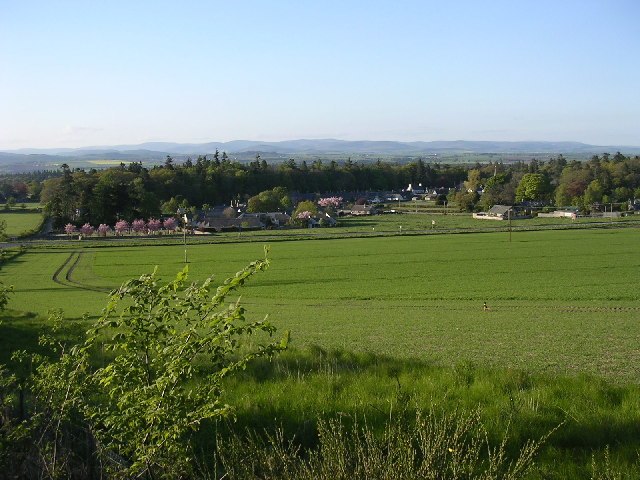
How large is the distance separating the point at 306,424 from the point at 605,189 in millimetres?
139338

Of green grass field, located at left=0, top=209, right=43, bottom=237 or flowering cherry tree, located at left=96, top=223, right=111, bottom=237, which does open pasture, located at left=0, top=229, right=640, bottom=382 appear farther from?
flowering cherry tree, located at left=96, top=223, right=111, bottom=237

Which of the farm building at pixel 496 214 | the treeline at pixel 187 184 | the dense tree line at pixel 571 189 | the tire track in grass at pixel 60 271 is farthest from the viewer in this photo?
the dense tree line at pixel 571 189

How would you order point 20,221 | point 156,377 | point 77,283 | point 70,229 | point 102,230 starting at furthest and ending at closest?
point 20,221, point 102,230, point 70,229, point 77,283, point 156,377

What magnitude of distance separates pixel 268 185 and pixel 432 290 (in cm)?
12641

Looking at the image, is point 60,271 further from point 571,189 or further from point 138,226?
point 571,189

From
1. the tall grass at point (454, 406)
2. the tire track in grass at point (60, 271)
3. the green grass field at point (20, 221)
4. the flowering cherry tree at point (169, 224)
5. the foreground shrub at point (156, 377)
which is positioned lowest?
the flowering cherry tree at point (169, 224)

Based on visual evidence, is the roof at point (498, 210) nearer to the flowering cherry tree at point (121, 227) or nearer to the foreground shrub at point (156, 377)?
the flowering cherry tree at point (121, 227)

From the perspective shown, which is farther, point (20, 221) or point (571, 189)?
point (571, 189)

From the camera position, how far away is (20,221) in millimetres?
102812

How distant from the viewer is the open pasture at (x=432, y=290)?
18484 mm

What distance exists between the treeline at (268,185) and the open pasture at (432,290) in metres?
34.8

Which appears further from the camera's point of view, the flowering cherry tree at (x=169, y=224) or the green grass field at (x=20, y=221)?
the flowering cherry tree at (x=169, y=224)

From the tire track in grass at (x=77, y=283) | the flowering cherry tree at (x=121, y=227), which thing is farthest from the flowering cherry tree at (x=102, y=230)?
the tire track in grass at (x=77, y=283)

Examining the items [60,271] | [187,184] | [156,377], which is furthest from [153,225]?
[156,377]
